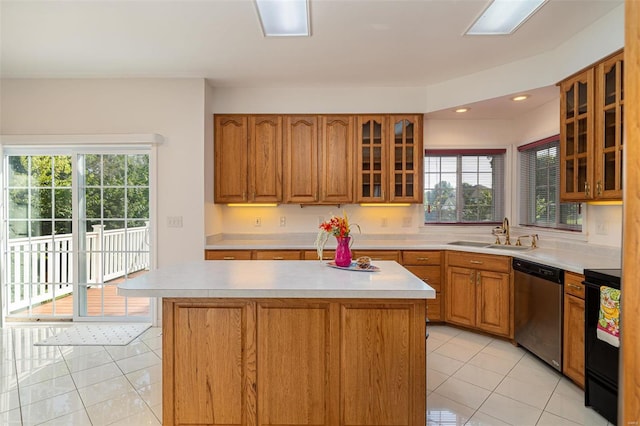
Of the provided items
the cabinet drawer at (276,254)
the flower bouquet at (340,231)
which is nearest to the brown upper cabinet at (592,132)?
the flower bouquet at (340,231)

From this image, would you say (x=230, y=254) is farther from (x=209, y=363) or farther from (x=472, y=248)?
(x=472, y=248)

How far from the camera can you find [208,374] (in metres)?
1.82

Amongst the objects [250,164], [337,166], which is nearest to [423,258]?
[337,166]

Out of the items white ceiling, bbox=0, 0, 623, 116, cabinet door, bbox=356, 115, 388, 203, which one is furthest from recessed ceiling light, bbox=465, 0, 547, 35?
cabinet door, bbox=356, 115, 388, 203

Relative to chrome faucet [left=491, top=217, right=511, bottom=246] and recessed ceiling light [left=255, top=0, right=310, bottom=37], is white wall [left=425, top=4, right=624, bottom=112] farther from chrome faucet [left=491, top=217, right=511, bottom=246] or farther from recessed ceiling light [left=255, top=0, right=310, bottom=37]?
recessed ceiling light [left=255, top=0, right=310, bottom=37]

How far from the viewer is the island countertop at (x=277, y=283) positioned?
5.62ft

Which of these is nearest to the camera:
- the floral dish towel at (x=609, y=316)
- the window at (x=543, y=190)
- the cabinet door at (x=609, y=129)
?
the floral dish towel at (x=609, y=316)

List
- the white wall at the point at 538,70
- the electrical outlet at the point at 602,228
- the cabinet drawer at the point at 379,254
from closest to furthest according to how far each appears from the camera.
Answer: the white wall at the point at 538,70
the electrical outlet at the point at 602,228
the cabinet drawer at the point at 379,254

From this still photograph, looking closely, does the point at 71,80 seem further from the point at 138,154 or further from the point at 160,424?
the point at 160,424

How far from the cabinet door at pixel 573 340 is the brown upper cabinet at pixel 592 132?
84 centimetres

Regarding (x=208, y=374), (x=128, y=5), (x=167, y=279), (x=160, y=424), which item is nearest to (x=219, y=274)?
(x=167, y=279)

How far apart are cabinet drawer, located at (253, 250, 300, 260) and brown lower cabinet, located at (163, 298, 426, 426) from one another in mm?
1907

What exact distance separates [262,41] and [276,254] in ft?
6.88

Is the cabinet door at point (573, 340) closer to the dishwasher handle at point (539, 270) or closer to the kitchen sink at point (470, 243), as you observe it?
the dishwasher handle at point (539, 270)
